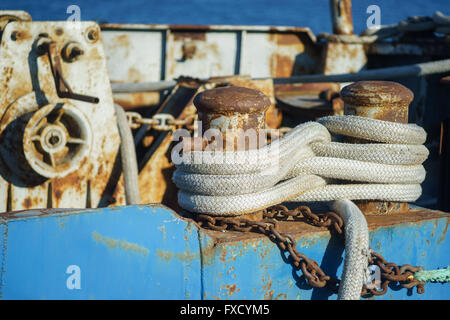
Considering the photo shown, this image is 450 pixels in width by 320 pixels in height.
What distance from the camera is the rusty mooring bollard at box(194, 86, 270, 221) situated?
173cm

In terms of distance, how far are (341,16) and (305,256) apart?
4782 millimetres

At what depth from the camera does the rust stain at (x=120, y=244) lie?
1.50 metres

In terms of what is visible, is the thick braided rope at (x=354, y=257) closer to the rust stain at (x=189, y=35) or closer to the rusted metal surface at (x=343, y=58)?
the rusted metal surface at (x=343, y=58)

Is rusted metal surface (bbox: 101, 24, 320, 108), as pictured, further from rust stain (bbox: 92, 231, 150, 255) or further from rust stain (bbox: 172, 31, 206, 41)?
rust stain (bbox: 92, 231, 150, 255)

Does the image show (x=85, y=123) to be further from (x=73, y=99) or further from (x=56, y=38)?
(x=56, y=38)

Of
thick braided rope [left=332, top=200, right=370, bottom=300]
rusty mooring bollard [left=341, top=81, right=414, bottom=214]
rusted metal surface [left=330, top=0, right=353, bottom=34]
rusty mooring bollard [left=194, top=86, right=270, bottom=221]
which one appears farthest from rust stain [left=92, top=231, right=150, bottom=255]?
rusted metal surface [left=330, top=0, right=353, bottom=34]

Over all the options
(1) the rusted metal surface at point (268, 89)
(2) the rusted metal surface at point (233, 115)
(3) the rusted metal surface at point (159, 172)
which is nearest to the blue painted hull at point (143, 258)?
(2) the rusted metal surface at point (233, 115)

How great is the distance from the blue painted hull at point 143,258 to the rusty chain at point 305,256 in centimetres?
4

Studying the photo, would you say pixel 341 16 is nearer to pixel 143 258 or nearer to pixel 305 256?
pixel 305 256

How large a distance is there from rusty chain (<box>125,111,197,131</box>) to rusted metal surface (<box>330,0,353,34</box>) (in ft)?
10.3

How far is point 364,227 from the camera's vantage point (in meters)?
1.71

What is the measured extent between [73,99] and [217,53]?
3325 millimetres
